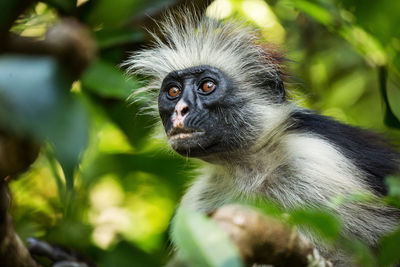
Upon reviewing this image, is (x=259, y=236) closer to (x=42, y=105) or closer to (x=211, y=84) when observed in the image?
(x=42, y=105)

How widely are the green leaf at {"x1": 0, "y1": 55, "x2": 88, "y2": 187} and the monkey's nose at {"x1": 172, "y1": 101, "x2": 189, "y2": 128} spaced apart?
2923mm

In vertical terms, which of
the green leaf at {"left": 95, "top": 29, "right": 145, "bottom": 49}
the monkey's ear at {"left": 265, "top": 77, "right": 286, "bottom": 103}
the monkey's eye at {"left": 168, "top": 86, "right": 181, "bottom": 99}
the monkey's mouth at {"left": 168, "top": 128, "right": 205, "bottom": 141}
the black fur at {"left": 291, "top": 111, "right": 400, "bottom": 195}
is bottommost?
the black fur at {"left": 291, "top": 111, "right": 400, "bottom": 195}

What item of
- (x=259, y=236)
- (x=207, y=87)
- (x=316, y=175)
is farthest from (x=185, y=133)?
(x=259, y=236)

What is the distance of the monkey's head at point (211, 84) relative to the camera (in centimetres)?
452

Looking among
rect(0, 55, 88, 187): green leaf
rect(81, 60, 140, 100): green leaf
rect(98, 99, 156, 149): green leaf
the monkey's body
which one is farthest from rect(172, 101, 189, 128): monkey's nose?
rect(0, 55, 88, 187): green leaf

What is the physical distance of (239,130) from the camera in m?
4.80

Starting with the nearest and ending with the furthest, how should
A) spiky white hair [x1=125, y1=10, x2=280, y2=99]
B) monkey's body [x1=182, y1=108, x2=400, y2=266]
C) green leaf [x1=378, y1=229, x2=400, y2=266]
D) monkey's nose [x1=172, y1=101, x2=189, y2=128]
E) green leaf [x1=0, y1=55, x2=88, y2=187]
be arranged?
green leaf [x1=0, y1=55, x2=88, y2=187]
green leaf [x1=378, y1=229, x2=400, y2=266]
monkey's body [x1=182, y1=108, x2=400, y2=266]
monkey's nose [x1=172, y1=101, x2=189, y2=128]
spiky white hair [x1=125, y1=10, x2=280, y2=99]

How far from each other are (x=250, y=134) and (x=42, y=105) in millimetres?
3641

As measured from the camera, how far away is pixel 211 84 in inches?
190

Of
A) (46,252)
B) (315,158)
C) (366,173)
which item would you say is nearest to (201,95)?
(315,158)

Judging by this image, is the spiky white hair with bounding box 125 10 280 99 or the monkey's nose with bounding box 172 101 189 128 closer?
the monkey's nose with bounding box 172 101 189 128

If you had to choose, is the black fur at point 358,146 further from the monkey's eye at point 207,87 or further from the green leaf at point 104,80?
the green leaf at point 104,80

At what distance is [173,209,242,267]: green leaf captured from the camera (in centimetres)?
162

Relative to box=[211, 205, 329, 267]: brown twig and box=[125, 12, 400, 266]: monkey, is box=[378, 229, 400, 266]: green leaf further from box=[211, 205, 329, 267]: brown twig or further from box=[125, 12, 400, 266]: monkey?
box=[125, 12, 400, 266]: monkey
